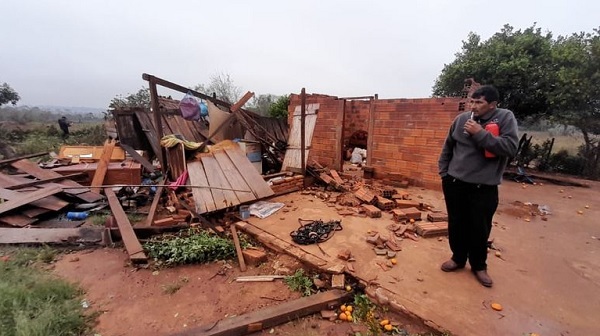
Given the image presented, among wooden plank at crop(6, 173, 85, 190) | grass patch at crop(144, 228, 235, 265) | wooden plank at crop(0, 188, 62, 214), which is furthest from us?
wooden plank at crop(6, 173, 85, 190)

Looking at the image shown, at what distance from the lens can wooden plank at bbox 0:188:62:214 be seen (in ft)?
14.0

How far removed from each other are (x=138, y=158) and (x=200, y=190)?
394cm

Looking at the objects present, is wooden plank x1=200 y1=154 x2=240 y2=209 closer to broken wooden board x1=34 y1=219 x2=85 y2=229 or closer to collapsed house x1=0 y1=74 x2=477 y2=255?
collapsed house x1=0 y1=74 x2=477 y2=255

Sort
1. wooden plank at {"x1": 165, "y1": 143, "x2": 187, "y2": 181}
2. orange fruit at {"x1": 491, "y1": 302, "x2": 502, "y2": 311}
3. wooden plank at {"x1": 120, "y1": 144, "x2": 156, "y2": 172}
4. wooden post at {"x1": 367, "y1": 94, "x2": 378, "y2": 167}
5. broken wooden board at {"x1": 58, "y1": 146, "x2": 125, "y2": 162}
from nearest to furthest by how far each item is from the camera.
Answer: orange fruit at {"x1": 491, "y1": 302, "x2": 502, "y2": 311}
wooden plank at {"x1": 165, "y1": 143, "x2": 187, "y2": 181}
wooden post at {"x1": 367, "y1": 94, "x2": 378, "y2": 167}
wooden plank at {"x1": 120, "y1": 144, "x2": 156, "y2": 172}
broken wooden board at {"x1": 58, "y1": 146, "x2": 125, "y2": 162}

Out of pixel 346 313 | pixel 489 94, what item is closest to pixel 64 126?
pixel 346 313

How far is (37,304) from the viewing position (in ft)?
7.78

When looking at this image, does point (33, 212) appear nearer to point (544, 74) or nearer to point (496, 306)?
point (496, 306)

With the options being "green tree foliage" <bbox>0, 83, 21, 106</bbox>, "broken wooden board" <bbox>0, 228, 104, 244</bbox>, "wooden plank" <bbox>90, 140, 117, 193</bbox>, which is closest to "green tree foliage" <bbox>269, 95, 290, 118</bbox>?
"wooden plank" <bbox>90, 140, 117, 193</bbox>

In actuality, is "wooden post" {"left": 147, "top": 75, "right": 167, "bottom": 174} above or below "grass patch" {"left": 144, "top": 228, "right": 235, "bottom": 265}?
above


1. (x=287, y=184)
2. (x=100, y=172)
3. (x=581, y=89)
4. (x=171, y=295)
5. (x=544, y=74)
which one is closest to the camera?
(x=171, y=295)

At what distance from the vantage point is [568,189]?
7.35 metres

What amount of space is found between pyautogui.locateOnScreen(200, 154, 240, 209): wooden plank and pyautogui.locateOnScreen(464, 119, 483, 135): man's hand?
3.26m

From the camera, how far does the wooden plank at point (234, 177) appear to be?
4.40 metres

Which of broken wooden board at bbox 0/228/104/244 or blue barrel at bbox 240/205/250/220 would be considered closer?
broken wooden board at bbox 0/228/104/244
